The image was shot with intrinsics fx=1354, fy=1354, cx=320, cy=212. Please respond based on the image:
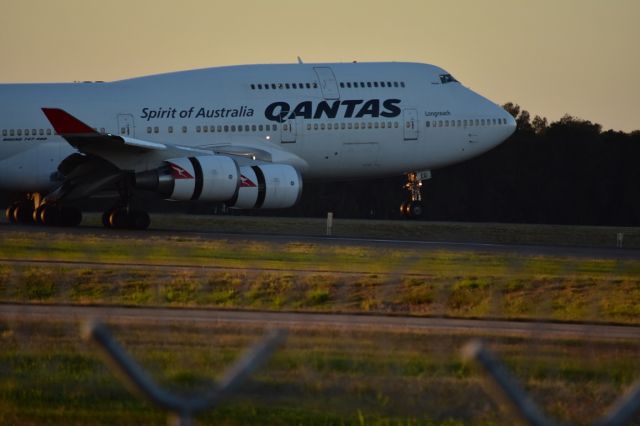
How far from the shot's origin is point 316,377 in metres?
11.8

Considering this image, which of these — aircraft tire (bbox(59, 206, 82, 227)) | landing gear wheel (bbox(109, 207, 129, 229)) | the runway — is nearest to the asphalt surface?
landing gear wheel (bbox(109, 207, 129, 229))

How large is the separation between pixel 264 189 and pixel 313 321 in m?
17.0

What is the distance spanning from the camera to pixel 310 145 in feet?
127

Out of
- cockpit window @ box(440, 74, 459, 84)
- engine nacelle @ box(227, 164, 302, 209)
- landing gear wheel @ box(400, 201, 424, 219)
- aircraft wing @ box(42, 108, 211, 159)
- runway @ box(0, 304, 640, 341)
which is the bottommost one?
runway @ box(0, 304, 640, 341)

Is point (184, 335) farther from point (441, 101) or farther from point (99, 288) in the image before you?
point (441, 101)

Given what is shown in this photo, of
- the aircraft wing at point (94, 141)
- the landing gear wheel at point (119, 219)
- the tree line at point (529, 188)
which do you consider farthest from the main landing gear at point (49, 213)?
the tree line at point (529, 188)

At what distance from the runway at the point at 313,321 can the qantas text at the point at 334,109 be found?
1976cm

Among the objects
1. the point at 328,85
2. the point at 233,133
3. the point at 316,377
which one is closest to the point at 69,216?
the point at 233,133

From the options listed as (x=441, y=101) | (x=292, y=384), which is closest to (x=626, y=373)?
(x=292, y=384)

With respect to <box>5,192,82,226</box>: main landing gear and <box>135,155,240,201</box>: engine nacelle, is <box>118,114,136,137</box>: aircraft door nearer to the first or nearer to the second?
<box>5,192,82,226</box>: main landing gear

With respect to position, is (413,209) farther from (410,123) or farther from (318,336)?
(318,336)

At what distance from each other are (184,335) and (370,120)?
24324mm

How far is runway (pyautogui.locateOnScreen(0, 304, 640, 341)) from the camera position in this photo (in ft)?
54.4

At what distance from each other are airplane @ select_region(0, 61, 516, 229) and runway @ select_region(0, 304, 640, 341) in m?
14.7
